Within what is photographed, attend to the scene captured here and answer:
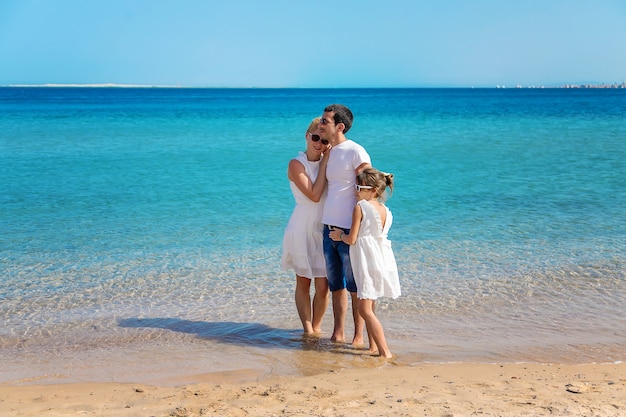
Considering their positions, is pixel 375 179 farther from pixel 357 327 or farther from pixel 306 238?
pixel 357 327

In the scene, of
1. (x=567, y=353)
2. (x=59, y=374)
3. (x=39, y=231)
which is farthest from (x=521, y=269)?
(x=39, y=231)

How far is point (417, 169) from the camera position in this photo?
17.6 meters

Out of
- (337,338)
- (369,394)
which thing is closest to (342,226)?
(337,338)

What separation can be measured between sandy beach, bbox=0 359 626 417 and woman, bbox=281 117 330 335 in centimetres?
102

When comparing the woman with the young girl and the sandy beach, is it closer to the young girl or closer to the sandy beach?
the young girl

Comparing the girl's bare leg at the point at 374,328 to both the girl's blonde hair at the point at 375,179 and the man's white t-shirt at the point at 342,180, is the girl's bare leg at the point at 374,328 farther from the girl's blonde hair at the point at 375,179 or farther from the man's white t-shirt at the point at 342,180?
the girl's blonde hair at the point at 375,179

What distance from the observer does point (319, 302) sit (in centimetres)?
599

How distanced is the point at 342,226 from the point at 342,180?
1.14 feet

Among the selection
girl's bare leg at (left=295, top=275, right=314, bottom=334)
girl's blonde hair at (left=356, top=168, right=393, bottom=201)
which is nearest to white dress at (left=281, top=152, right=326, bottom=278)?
girl's bare leg at (left=295, top=275, right=314, bottom=334)

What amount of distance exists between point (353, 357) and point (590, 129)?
28.1m

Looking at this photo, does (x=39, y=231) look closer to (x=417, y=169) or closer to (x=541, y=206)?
(x=541, y=206)

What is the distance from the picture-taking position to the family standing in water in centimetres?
529

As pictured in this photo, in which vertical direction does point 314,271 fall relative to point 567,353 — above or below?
above

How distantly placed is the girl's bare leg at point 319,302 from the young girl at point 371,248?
60cm
